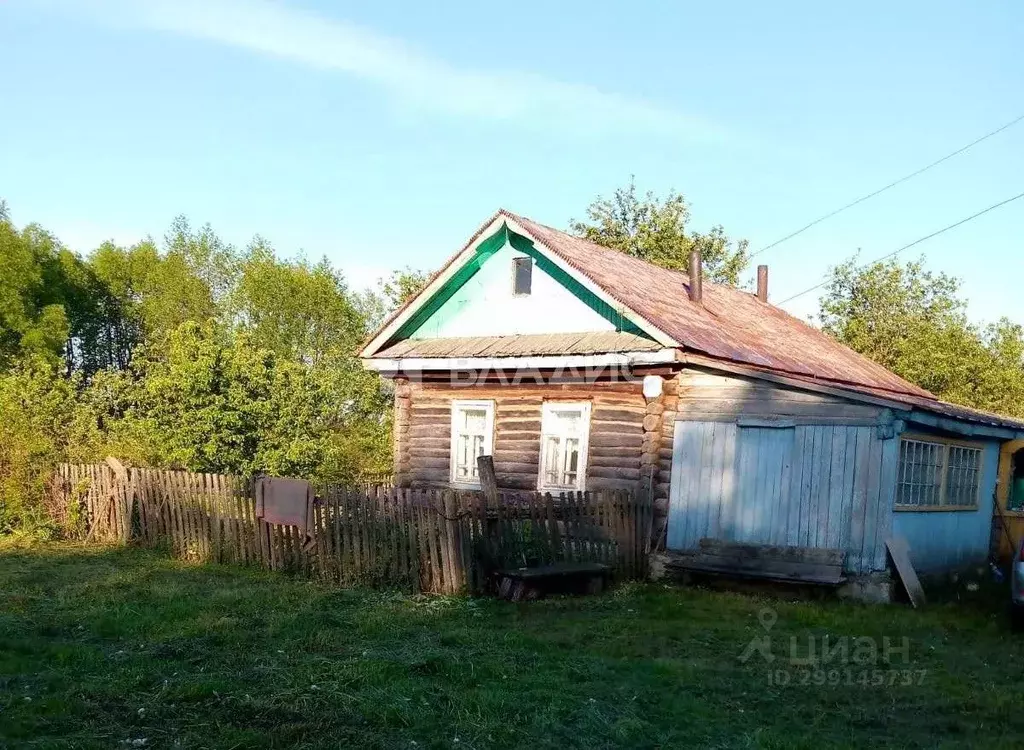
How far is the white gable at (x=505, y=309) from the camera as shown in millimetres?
15641

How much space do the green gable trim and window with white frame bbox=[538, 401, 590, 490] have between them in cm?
147

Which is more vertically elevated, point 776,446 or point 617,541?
point 776,446

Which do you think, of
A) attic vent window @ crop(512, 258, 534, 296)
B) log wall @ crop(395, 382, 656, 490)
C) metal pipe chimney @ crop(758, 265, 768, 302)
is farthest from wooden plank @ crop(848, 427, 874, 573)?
metal pipe chimney @ crop(758, 265, 768, 302)

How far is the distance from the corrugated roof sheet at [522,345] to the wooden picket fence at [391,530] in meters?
2.33

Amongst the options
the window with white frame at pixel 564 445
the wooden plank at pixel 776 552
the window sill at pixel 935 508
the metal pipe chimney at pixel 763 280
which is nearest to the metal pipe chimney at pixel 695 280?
the window with white frame at pixel 564 445

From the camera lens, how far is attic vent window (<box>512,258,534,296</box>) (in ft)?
53.9

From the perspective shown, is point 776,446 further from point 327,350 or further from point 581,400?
point 327,350

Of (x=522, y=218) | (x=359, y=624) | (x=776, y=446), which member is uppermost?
(x=522, y=218)

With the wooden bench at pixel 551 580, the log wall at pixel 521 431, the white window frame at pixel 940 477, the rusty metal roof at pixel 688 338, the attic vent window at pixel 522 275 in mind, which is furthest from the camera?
the attic vent window at pixel 522 275

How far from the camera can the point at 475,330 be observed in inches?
663

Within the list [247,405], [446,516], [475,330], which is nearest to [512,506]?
[446,516]

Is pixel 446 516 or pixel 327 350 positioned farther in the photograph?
pixel 327 350

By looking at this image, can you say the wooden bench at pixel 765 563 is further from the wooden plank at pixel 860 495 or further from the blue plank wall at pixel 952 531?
the blue plank wall at pixel 952 531

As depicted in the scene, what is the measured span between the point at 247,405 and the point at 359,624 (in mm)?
12044
